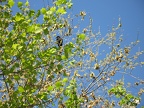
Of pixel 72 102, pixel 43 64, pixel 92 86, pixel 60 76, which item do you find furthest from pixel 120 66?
pixel 43 64

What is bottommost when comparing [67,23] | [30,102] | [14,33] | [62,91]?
[30,102]

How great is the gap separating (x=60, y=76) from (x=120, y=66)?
1911mm

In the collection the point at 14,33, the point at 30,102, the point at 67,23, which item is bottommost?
the point at 30,102

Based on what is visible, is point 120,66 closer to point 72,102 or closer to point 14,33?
point 72,102

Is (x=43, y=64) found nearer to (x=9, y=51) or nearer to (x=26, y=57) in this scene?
(x=26, y=57)

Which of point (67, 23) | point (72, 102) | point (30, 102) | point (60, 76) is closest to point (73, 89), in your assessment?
point (72, 102)

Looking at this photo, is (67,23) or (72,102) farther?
(67,23)

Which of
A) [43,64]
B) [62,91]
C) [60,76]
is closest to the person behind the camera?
[43,64]

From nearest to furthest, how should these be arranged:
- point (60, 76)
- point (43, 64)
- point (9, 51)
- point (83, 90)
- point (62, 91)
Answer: point (9, 51)
point (43, 64)
point (62, 91)
point (60, 76)
point (83, 90)

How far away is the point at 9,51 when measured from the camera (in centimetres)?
316

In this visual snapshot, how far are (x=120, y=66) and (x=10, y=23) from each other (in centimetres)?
349

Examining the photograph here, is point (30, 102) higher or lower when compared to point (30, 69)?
lower

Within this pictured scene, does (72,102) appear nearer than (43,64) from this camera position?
No

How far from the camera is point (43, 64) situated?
339cm
